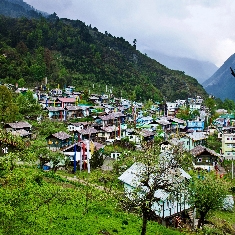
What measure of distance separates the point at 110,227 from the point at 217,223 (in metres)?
10.7

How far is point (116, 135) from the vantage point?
5766 cm

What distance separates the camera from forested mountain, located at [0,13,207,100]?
310 ft

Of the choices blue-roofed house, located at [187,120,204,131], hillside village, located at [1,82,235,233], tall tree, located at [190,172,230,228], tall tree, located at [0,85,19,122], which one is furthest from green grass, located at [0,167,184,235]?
blue-roofed house, located at [187,120,204,131]

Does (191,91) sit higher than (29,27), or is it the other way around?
(29,27)

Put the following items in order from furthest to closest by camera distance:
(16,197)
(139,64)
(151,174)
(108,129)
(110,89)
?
(139,64) < (110,89) < (108,129) < (151,174) < (16,197)

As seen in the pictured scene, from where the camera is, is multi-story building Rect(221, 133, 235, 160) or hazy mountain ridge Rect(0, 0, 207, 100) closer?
multi-story building Rect(221, 133, 235, 160)

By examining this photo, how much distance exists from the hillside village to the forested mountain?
30.4 ft

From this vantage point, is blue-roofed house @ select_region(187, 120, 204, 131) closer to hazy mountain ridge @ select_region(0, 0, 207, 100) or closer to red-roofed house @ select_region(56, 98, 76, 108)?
red-roofed house @ select_region(56, 98, 76, 108)

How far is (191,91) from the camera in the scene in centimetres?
14075

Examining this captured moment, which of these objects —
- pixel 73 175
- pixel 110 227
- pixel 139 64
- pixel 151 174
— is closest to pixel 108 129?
pixel 73 175

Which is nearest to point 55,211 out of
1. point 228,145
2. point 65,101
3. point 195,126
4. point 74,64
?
point 228,145

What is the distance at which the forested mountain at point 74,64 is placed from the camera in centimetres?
9444

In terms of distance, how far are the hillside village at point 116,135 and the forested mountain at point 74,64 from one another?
9.25 m

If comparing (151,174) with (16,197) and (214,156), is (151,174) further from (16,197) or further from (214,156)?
(214,156)
